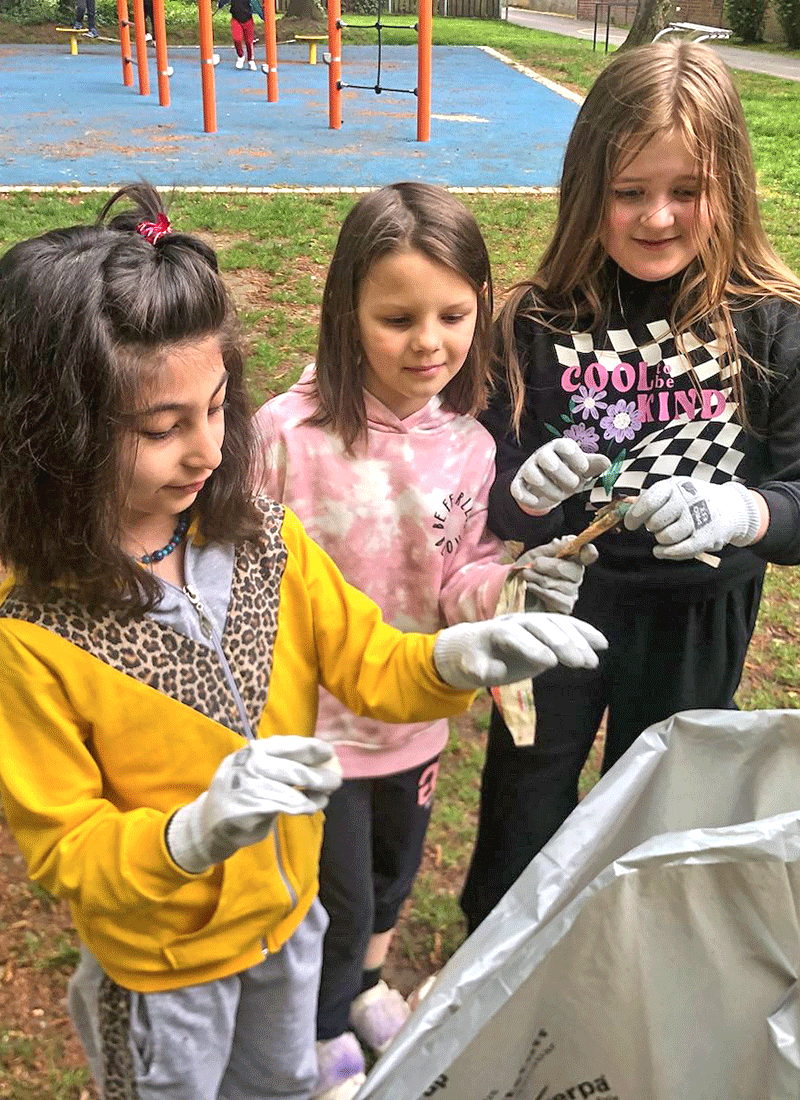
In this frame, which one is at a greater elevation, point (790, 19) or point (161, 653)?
point (790, 19)

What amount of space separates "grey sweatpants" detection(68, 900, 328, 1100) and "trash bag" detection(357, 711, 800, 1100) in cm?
27

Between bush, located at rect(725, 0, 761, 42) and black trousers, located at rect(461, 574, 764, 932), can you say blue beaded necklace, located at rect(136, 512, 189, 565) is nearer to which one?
black trousers, located at rect(461, 574, 764, 932)

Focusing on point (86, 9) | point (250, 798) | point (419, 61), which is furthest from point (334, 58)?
point (86, 9)

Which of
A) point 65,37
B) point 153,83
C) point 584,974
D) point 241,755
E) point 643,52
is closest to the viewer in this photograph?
point 241,755

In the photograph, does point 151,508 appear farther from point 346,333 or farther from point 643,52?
point 643,52

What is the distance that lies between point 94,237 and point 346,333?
0.49m

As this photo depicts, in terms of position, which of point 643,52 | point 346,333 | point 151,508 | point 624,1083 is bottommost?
point 624,1083

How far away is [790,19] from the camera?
73.0 ft

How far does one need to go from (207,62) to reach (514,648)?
30.2ft

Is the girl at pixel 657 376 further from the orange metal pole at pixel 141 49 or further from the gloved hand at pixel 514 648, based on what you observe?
the orange metal pole at pixel 141 49

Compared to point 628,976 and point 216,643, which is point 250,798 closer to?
point 216,643

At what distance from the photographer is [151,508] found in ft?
4.09

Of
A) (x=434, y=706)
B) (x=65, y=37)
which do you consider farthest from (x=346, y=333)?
(x=65, y=37)

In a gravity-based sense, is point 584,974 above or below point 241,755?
below
